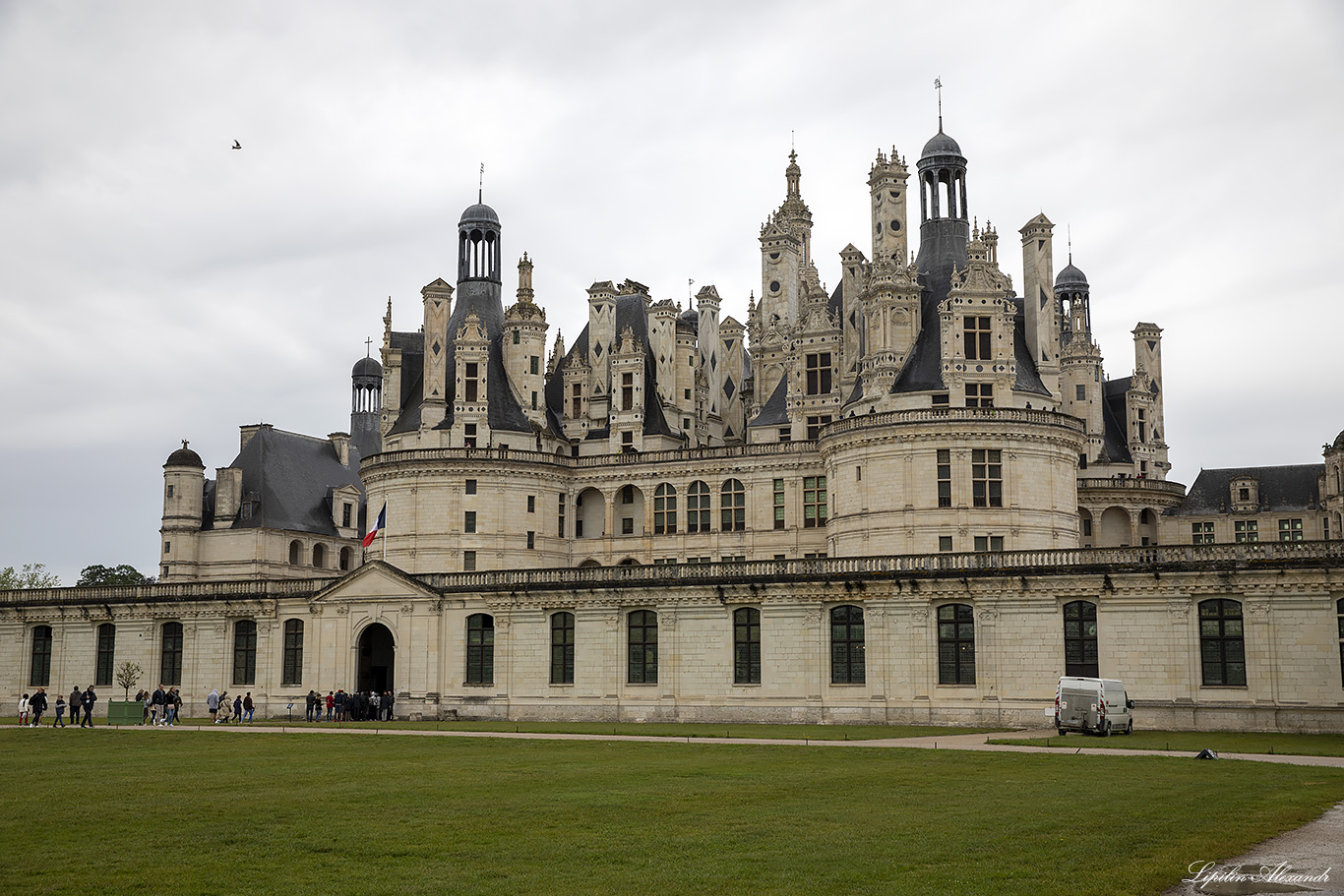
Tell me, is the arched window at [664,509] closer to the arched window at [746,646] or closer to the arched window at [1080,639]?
the arched window at [746,646]

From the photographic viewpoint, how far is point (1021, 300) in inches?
2739

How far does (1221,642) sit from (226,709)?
132 feet

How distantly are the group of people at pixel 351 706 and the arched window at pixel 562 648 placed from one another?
7.32 meters

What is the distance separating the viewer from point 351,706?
54.8m

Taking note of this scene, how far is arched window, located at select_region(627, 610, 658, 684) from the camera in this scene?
5384 centimetres

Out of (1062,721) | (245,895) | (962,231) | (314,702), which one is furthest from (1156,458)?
(245,895)

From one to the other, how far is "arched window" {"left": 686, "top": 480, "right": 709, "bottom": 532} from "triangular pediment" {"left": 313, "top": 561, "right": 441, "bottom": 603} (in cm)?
1823

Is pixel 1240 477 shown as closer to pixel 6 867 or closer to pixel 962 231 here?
pixel 962 231

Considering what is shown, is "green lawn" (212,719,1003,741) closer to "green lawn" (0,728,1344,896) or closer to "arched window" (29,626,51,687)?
→ "green lawn" (0,728,1344,896)

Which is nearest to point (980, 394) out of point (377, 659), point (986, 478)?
point (986, 478)

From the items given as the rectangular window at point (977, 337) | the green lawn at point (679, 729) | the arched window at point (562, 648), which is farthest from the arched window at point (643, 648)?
the rectangular window at point (977, 337)

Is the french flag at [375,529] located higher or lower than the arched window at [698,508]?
lower

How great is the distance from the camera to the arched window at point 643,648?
53.8m

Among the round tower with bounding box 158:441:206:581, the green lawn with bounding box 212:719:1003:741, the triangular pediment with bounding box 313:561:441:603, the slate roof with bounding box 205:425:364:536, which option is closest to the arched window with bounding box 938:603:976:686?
the green lawn with bounding box 212:719:1003:741
